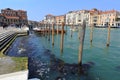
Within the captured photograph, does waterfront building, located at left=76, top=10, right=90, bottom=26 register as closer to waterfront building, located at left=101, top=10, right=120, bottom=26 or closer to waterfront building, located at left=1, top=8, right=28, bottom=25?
waterfront building, located at left=101, top=10, right=120, bottom=26

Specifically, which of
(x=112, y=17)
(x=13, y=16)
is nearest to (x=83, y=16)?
(x=112, y=17)

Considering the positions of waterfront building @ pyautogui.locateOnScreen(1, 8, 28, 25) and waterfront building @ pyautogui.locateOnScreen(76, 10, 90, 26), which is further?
waterfront building @ pyautogui.locateOnScreen(76, 10, 90, 26)

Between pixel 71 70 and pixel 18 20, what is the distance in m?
107

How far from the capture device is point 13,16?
388ft

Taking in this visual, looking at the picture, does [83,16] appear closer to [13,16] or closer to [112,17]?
[112,17]

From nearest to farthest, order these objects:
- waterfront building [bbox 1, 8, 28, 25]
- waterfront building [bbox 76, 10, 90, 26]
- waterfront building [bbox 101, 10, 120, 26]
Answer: waterfront building [bbox 1, 8, 28, 25] → waterfront building [bbox 101, 10, 120, 26] → waterfront building [bbox 76, 10, 90, 26]

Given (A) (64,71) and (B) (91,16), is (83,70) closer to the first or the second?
(A) (64,71)

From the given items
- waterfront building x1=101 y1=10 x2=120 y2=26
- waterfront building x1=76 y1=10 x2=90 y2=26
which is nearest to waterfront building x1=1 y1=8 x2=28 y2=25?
waterfront building x1=76 y1=10 x2=90 y2=26

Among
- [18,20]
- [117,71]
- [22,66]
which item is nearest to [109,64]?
[117,71]

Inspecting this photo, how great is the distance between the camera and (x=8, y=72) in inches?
358

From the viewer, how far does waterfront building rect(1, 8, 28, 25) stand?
11111 centimetres

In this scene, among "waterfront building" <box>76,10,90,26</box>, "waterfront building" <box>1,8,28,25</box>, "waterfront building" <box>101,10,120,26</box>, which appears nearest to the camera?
"waterfront building" <box>1,8,28,25</box>

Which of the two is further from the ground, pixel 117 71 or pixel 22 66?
pixel 22 66

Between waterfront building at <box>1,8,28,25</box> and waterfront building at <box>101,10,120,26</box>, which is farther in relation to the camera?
waterfront building at <box>101,10,120,26</box>
